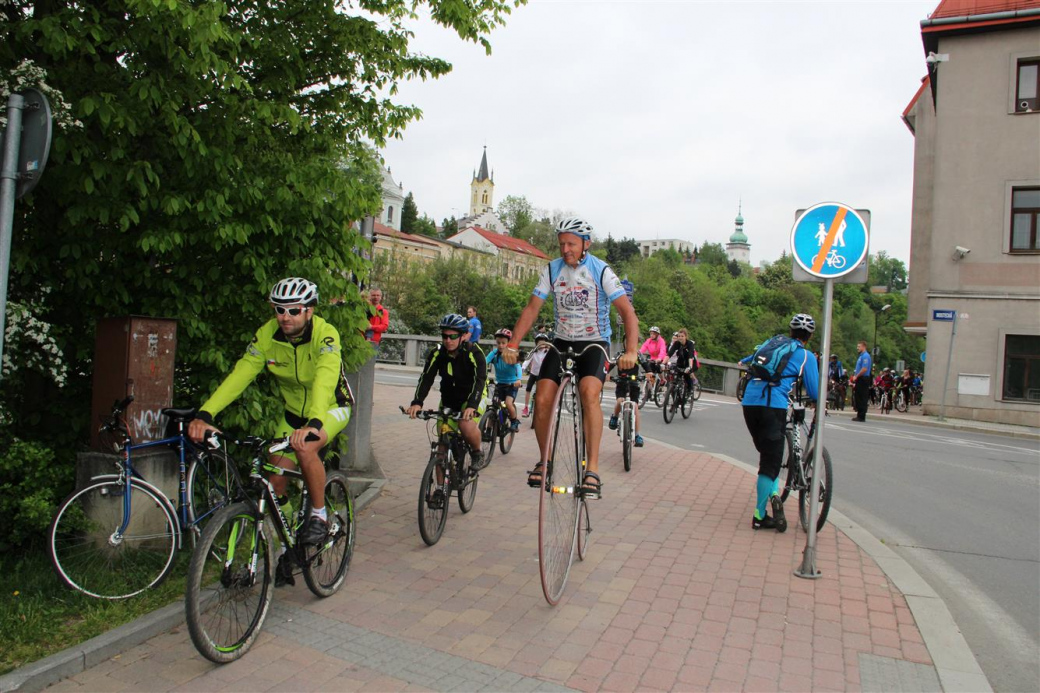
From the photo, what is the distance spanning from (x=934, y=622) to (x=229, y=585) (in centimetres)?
421

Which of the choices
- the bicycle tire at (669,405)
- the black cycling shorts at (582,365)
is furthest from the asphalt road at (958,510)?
the black cycling shorts at (582,365)

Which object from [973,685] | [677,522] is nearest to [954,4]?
[677,522]

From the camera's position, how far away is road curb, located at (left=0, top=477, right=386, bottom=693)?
3646mm

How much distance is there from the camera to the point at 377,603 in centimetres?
499

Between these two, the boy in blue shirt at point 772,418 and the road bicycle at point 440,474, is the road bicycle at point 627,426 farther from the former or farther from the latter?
the road bicycle at point 440,474

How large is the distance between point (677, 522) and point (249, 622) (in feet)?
14.3

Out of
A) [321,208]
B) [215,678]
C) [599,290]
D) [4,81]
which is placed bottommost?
[215,678]

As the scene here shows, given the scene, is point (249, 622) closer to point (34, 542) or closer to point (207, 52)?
point (34, 542)

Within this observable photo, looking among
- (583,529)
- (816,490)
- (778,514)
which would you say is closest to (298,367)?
(583,529)

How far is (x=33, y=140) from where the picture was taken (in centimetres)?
421

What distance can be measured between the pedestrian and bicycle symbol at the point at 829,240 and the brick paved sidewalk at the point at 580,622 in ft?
7.59

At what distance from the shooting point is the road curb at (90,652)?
3646 mm

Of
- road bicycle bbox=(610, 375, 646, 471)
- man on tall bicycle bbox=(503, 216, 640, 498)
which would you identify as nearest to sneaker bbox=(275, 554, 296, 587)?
man on tall bicycle bbox=(503, 216, 640, 498)

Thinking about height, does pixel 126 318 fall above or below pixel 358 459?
above
